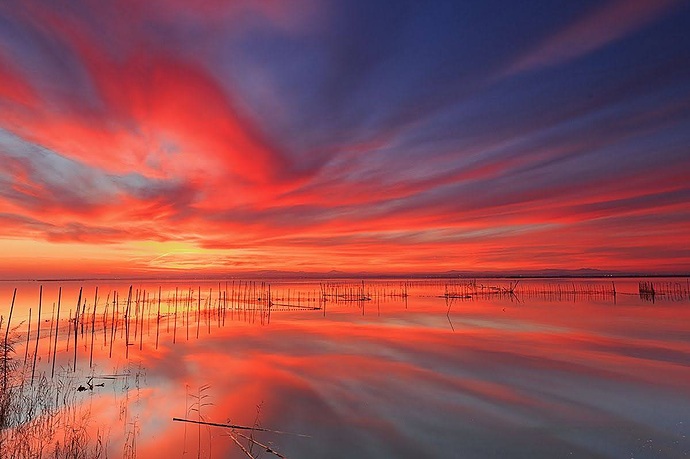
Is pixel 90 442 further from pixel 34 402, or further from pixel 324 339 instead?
pixel 324 339

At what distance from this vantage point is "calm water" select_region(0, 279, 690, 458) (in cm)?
969

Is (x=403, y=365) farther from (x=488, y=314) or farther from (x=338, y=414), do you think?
(x=488, y=314)

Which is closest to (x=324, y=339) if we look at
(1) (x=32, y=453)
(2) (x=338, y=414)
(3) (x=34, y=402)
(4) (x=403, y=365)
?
(4) (x=403, y=365)

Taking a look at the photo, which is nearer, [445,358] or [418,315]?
[445,358]

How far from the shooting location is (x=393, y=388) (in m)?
14.2

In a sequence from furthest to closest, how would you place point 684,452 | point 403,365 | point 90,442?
1. point 403,365
2. point 90,442
3. point 684,452

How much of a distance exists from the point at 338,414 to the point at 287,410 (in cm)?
161

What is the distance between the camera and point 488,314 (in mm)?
37531

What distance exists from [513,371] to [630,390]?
394cm

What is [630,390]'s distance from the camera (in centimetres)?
1377

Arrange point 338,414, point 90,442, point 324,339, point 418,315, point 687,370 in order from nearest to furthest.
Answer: point 90,442 < point 338,414 < point 687,370 < point 324,339 < point 418,315

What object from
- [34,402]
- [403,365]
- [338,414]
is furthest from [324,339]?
[34,402]

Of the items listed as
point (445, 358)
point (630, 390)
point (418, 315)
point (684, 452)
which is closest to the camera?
point (684, 452)

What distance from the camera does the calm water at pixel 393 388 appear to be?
31.8 feet
